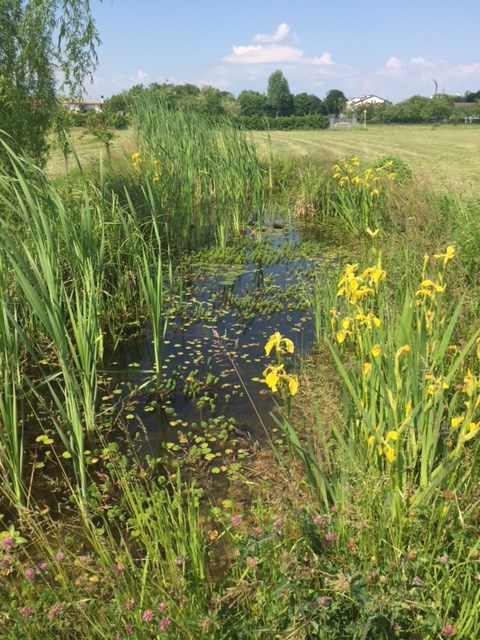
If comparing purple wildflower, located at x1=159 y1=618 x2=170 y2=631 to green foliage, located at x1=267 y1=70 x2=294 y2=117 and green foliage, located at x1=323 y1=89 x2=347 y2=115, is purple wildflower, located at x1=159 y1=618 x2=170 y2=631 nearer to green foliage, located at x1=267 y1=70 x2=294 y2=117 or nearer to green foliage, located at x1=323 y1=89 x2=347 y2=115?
green foliage, located at x1=267 y1=70 x2=294 y2=117

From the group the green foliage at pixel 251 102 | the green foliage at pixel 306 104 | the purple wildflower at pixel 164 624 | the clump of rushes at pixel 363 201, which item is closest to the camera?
the purple wildflower at pixel 164 624

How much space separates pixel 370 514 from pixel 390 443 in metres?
0.29

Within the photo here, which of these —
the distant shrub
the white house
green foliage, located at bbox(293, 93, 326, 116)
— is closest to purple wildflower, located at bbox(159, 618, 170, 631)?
the distant shrub

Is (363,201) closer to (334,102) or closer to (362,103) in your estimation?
(362,103)

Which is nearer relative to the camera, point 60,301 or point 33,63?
point 60,301

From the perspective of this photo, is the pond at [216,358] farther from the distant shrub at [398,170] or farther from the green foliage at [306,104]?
the green foliage at [306,104]

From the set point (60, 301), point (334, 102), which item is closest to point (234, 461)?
point (60, 301)

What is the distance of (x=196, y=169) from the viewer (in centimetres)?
685

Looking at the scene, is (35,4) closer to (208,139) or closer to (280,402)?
(208,139)

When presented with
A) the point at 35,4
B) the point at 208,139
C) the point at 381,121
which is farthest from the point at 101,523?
the point at 381,121

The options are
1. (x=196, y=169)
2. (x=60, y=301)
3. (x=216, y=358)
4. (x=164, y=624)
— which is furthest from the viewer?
(x=196, y=169)

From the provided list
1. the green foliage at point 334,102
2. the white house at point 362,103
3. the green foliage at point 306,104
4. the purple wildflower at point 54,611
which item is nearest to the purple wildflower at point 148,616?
the purple wildflower at point 54,611

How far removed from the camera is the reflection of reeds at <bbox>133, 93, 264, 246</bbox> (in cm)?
620

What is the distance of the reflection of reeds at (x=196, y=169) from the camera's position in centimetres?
620
